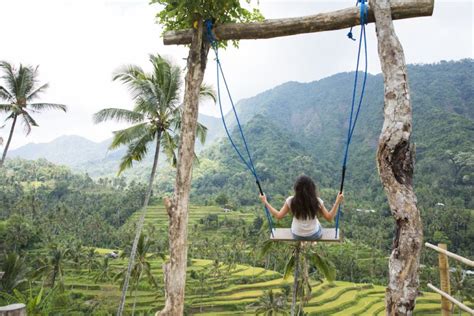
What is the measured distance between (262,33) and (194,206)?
50.0 metres

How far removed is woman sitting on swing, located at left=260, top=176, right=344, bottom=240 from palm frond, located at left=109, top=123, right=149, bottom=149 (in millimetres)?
6856

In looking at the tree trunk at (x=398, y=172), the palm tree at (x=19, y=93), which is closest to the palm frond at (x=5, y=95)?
the palm tree at (x=19, y=93)

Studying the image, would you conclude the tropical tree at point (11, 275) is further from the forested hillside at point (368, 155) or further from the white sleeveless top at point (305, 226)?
the forested hillside at point (368, 155)

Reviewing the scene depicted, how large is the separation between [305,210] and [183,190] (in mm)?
984

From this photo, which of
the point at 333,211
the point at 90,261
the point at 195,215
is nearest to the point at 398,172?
the point at 333,211

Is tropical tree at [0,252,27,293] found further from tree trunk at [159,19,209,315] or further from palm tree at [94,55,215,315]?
tree trunk at [159,19,209,315]

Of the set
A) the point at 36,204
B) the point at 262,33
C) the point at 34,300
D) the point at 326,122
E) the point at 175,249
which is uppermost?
the point at 326,122

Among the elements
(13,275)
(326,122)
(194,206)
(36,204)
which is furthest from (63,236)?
(326,122)

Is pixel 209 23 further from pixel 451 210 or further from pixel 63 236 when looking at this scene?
pixel 451 210

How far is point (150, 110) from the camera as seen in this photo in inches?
373

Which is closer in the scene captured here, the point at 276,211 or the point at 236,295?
the point at 276,211

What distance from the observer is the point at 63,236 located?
1431 inches

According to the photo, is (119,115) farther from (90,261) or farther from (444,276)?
(90,261)

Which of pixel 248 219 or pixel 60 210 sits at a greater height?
pixel 60 210
